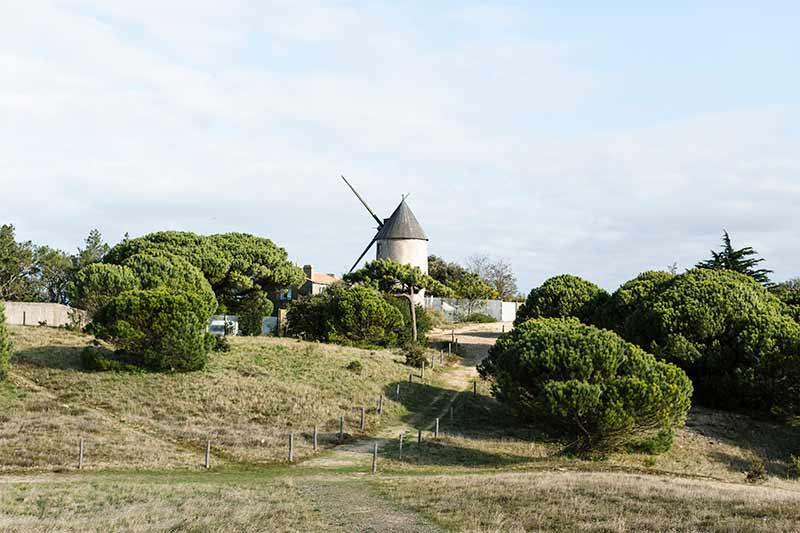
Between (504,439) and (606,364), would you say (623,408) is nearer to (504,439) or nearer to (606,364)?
(606,364)

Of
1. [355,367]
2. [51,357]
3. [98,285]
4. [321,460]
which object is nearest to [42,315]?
[98,285]

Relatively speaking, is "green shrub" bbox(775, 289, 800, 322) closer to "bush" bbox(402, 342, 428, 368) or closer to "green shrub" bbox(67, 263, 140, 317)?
"bush" bbox(402, 342, 428, 368)

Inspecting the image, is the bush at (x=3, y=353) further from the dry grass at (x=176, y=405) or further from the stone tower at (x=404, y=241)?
the stone tower at (x=404, y=241)

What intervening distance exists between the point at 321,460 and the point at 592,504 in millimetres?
14747

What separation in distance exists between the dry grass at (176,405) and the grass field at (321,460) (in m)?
0.12

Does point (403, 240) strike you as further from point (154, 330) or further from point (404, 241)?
point (154, 330)

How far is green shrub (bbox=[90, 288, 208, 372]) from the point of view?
44.5 metres

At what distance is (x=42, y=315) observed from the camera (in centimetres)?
6231

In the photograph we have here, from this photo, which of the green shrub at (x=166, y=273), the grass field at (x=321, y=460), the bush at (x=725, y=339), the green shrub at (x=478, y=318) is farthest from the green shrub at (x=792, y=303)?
the green shrub at (x=478, y=318)

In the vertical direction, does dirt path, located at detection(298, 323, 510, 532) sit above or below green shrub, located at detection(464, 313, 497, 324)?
below

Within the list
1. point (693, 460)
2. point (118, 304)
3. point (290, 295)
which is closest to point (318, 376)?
point (118, 304)

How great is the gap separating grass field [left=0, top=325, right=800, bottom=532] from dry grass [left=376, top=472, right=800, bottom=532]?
0.08 m

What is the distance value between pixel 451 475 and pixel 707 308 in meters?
25.7

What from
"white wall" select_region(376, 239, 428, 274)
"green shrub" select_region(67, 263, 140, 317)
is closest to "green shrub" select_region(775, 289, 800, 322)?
"white wall" select_region(376, 239, 428, 274)
